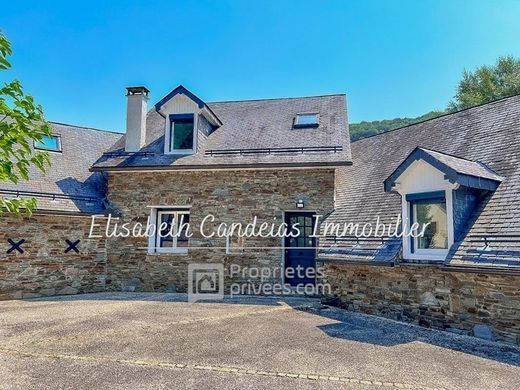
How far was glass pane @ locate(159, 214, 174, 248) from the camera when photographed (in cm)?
1164

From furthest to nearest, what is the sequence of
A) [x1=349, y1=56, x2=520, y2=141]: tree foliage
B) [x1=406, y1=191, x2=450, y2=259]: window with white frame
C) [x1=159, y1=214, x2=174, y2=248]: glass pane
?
1. [x1=349, y1=56, x2=520, y2=141]: tree foliage
2. [x1=159, y1=214, x2=174, y2=248]: glass pane
3. [x1=406, y1=191, x2=450, y2=259]: window with white frame

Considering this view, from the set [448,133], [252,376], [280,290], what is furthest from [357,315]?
[448,133]

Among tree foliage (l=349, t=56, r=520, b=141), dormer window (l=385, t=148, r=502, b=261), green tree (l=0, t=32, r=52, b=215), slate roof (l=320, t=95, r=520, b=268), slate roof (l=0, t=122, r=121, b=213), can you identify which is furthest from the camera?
tree foliage (l=349, t=56, r=520, b=141)

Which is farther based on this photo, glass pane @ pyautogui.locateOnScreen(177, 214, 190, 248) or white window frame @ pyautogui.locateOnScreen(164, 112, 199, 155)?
white window frame @ pyautogui.locateOnScreen(164, 112, 199, 155)

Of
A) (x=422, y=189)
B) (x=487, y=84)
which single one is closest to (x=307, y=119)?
(x=422, y=189)

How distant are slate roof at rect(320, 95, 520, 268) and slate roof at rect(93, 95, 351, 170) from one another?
1.42 metres

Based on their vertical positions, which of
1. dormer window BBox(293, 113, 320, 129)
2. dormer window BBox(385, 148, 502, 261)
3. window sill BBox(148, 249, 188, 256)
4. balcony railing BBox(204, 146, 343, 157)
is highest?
dormer window BBox(293, 113, 320, 129)

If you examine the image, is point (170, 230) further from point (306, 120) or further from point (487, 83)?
point (487, 83)

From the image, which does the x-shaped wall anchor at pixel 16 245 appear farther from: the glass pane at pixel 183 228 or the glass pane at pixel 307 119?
A: the glass pane at pixel 307 119

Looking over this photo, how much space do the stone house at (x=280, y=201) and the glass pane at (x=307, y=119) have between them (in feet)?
0.26

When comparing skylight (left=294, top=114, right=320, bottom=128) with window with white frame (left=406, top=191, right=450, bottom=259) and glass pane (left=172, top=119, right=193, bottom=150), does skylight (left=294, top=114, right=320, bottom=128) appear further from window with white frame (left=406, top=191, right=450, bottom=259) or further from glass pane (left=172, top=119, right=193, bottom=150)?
window with white frame (left=406, top=191, right=450, bottom=259)

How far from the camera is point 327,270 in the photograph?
955 cm

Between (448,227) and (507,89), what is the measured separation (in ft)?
70.0

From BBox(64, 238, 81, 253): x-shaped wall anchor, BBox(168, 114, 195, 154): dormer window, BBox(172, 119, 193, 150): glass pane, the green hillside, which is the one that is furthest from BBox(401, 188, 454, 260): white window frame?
the green hillside
